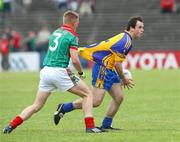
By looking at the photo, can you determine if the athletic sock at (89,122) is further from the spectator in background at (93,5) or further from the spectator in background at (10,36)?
the spectator in background at (93,5)

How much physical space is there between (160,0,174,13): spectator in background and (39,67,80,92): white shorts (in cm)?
3297

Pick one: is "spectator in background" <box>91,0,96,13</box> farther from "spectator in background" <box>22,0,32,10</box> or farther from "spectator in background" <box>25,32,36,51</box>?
"spectator in background" <box>25,32,36,51</box>

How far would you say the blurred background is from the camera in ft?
140

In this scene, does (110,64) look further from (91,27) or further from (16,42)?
(91,27)

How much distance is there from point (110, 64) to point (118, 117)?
2.99 meters

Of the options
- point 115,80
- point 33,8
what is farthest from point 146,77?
point 115,80

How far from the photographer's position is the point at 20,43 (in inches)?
1779

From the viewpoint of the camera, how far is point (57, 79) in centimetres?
1313

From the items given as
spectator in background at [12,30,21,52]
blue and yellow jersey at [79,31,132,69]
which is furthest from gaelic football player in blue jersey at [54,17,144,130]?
spectator in background at [12,30,21,52]

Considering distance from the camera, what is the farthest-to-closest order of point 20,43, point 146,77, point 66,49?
point 20,43
point 146,77
point 66,49

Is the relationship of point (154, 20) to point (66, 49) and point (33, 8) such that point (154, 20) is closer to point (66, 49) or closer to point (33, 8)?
point (33, 8)

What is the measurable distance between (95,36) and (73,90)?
32284mm

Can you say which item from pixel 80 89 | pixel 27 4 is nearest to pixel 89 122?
pixel 80 89

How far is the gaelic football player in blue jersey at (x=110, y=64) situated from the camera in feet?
46.1
